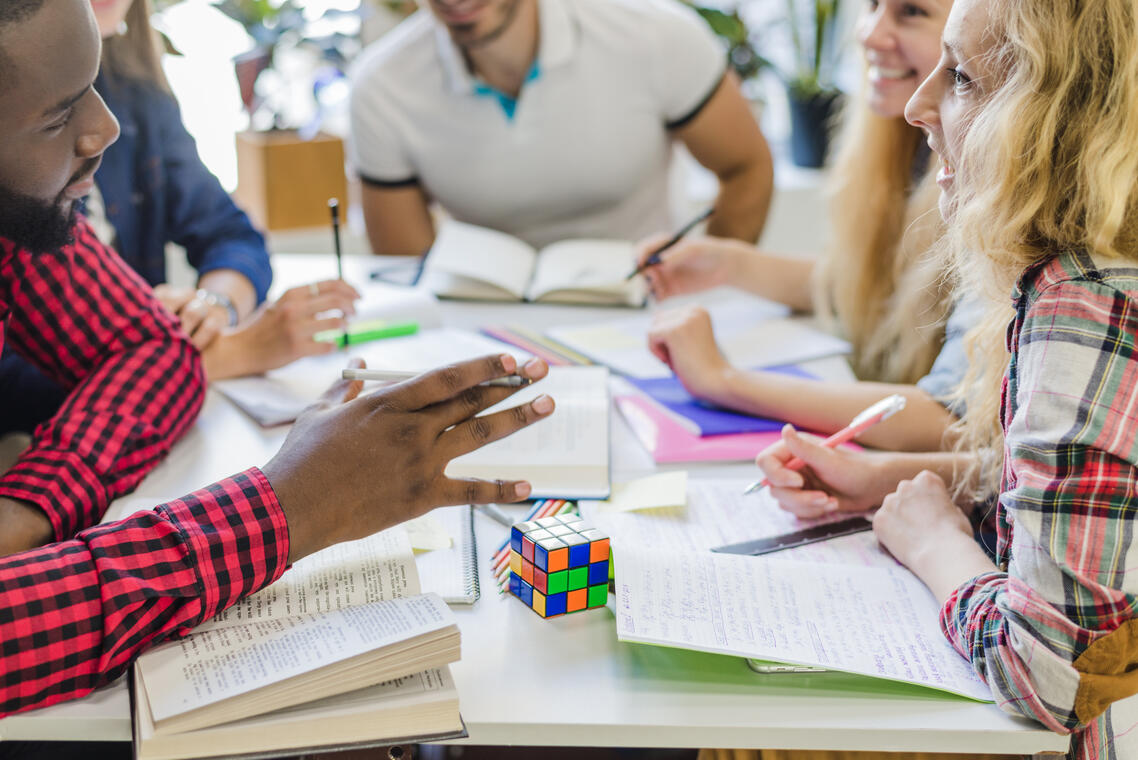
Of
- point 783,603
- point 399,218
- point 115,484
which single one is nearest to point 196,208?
point 399,218

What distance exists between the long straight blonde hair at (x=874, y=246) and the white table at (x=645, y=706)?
728 millimetres

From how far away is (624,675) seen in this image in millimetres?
726

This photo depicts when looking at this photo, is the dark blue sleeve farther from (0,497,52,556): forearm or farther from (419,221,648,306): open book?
(0,497,52,556): forearm

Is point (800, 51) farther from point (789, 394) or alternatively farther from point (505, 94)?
point (789, 394)

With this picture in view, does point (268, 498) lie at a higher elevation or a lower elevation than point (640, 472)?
higher

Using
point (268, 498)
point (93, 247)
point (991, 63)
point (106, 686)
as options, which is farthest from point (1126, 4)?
point (93, 247)

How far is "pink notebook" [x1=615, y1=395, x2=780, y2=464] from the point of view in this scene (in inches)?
42.8

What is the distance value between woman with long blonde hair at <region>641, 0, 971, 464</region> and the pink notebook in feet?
0.18

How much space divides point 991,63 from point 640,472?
523 millimetres

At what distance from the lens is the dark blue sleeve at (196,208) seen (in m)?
1.58

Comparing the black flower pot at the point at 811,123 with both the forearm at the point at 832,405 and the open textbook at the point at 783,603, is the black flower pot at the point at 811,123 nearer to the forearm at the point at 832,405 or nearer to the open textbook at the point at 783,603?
the forearm at the point at 832,405

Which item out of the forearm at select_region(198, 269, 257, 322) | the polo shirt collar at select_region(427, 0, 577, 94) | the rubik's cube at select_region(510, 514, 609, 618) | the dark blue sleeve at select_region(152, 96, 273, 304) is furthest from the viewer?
the polo shirt collar at select_region(427, 0, 577, 94)

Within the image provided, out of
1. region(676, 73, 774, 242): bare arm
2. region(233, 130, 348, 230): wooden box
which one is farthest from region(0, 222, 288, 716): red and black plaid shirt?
region(233, 130, 348, 230): wooden box

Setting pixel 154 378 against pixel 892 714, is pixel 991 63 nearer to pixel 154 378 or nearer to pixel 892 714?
pixel 892 714
